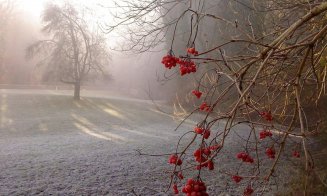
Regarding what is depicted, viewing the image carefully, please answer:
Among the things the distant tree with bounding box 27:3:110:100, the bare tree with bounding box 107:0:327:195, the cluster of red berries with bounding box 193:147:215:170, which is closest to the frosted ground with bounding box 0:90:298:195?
the bare tree with bounding box 107:0:327:195

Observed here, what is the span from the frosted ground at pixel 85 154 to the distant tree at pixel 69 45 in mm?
4729

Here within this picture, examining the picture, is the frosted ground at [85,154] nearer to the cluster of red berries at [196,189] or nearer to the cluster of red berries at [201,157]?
the cluster of red berries at [201,157]

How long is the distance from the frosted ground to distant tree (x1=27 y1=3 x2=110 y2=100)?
4.73m

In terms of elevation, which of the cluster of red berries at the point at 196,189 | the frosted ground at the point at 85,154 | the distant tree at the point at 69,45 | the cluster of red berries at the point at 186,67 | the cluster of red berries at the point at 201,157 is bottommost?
the frosted ground at the point at 85,154

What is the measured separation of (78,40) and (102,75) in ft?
9.20

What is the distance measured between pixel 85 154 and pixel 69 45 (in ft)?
52.3

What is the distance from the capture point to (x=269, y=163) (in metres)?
8.91

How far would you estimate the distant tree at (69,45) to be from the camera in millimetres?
23828

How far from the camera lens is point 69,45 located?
949 inches

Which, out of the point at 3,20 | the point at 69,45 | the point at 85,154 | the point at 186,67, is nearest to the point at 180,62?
the point at 186,67

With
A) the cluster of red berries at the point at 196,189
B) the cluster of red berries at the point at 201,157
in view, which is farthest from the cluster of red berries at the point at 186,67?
the cluster of red berries at the point at 196,189

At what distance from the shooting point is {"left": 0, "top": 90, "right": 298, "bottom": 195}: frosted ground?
655cm

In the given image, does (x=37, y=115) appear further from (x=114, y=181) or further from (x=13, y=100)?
(x=114, y=181)

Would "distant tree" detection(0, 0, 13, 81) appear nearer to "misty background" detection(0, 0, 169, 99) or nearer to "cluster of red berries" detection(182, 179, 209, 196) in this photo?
"misty background" detection(0, 0, 169, 99)
